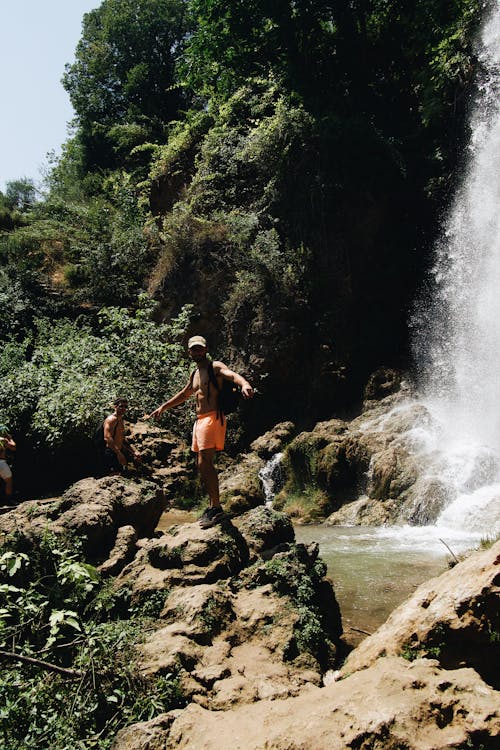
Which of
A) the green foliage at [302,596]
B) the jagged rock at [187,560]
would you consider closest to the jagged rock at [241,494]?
the jagged rock at [187,560]

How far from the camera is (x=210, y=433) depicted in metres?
5.11

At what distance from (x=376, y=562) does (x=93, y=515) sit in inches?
134

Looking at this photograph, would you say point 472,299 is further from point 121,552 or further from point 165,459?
point 121,552

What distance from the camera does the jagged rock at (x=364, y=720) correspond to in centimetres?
204

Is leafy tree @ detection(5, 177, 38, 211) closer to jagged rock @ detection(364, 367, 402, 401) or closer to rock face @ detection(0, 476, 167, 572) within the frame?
jagged rock @ detection(364, 367, 402, 401)

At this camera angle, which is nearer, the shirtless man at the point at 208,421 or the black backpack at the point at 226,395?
the shirtless man at the point at 208,421

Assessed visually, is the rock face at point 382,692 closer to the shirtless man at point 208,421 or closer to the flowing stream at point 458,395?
the shirtless man at point 208,421

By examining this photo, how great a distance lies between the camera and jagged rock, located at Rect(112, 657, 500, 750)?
204cm

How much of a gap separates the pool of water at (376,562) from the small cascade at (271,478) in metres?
2.30

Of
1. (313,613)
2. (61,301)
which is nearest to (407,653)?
(313,613)

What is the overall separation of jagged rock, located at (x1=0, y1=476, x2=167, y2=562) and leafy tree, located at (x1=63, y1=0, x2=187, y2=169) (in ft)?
86.0

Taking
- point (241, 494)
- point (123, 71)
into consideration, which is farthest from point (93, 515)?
point (123, 71)

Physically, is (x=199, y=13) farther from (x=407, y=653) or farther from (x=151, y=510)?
(x=407, y=653)

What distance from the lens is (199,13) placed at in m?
18.2
